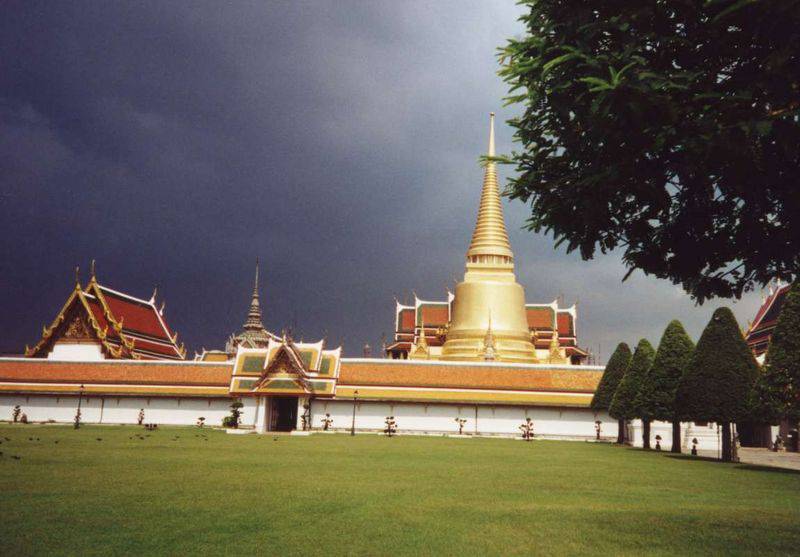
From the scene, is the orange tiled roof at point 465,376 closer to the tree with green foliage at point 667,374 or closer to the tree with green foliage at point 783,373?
the tree with green foliage at point 667,374

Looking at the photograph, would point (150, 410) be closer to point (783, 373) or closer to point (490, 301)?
point (490, 301)

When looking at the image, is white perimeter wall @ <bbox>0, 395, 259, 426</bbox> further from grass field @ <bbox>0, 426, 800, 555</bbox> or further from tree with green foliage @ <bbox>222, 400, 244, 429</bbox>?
grass field @ <bbox>0, 426, 800, 555</bbox>

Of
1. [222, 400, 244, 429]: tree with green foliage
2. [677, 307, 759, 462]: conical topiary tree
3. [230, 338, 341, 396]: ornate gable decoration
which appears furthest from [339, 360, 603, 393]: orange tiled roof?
[677, 307, 759, 462]: conical topiary tree

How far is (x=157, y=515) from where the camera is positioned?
9.79 metres

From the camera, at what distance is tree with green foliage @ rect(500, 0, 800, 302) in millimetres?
7184

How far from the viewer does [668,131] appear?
7.41 m

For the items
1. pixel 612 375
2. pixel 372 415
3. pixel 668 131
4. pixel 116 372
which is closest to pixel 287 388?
pixel 372 415

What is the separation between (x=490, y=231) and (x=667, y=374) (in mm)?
32521

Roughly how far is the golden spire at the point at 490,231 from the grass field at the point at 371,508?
43.9 metres

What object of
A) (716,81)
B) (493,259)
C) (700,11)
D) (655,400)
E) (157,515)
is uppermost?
(493,259)

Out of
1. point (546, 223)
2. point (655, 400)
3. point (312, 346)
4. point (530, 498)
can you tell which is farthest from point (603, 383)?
point (546, 223)

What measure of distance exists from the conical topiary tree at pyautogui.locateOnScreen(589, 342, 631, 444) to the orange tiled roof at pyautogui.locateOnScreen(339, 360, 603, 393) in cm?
418

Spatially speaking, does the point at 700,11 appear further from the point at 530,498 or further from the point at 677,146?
the point at 530,498

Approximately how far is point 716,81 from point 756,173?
1278 millimetres
